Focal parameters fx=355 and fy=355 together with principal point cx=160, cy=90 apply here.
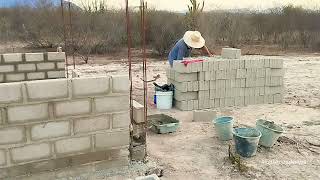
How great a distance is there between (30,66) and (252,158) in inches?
158

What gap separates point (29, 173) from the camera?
11.1 ft

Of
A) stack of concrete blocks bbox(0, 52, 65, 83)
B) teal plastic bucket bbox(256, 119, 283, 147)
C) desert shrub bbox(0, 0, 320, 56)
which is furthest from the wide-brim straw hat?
desert shrub bbox(0, 0, 320, 56)

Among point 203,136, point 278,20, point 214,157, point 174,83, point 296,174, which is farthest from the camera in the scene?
point 278,20

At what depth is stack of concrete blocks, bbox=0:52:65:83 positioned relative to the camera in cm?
600

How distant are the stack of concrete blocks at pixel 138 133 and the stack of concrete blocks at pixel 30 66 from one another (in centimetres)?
276

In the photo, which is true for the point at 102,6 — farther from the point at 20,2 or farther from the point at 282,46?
the point at 282,46

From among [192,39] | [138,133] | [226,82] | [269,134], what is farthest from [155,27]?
[138,133]

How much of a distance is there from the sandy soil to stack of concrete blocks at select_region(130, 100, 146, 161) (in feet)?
0.93

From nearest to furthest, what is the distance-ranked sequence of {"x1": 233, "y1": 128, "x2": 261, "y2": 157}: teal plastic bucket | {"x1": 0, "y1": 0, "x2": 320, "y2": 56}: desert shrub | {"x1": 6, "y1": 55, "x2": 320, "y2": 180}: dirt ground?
{"x1": 6, "y1": 55, "x2": 320, "y2": 180}: dirt ground, {"x1": 233, "y1": 128, "x2": 261, "y2": 157}: teal plastic bucket, {"x1": 0, "y1": 0, "x2": 320, "y2": 56}: desert shrub

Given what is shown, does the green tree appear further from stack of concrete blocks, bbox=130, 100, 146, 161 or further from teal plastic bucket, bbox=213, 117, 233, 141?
stack of concrete blocks, bbox=130, 100, 146, 161

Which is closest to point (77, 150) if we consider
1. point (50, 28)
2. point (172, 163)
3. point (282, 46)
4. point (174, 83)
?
point (172, 163)

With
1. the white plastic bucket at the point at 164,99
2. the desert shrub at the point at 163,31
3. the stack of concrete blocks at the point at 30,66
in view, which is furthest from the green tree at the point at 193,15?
the stack of concrete blocks at the point at 30,66

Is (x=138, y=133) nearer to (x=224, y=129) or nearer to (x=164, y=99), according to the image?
(x=224, y=129)

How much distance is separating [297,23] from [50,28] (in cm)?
1335
